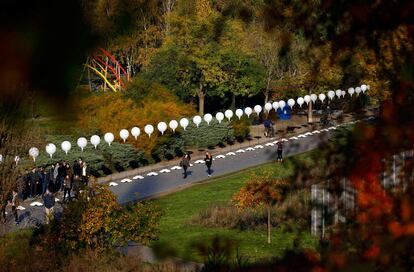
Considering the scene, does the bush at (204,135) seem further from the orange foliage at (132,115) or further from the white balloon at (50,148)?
the white balloon at (50,148)

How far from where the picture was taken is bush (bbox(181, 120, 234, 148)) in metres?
32.5

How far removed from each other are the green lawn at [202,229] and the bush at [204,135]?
7.92 m

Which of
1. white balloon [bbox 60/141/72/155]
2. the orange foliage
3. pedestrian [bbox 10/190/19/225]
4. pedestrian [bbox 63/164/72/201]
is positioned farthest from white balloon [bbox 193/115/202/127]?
pedestrian [bbox 10/190/19/225]

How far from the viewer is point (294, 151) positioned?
22.7 ft

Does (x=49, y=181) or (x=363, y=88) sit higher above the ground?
(x=363, y=88)

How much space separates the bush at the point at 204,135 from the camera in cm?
3250

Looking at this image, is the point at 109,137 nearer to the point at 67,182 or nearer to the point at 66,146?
the point at 66,146

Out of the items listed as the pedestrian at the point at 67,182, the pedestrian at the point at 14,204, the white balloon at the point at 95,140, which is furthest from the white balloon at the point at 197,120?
the pedestrian at the point at 14,204

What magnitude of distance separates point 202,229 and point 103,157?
10592 mm

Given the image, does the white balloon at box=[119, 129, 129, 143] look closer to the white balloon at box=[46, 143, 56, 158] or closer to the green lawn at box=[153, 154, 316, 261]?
the white balloon at box=[46, 143, 56, 158]

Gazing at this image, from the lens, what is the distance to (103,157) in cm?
2691

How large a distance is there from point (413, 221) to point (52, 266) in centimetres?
901

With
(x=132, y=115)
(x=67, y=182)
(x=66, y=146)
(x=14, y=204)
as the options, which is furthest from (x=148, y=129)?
(x=14, y=204)

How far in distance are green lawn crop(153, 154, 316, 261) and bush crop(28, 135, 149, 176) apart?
4769 mm
